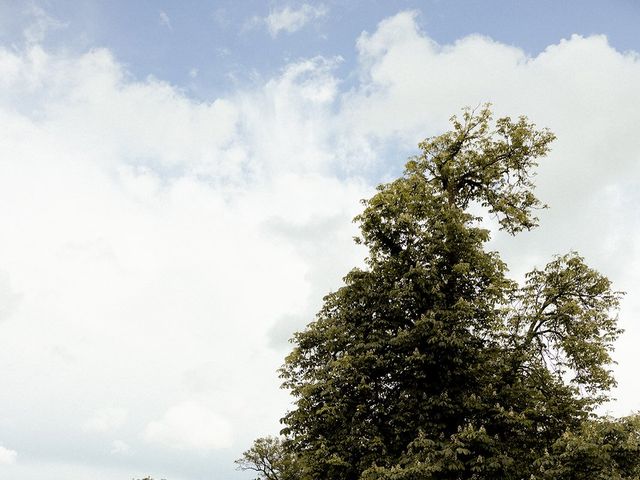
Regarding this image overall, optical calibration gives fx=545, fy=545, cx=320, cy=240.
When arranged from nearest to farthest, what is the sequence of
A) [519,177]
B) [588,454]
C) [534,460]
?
[588,454] → [534,460] → [519,177]

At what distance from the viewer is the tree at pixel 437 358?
20531 millimetres

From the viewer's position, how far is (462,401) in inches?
819

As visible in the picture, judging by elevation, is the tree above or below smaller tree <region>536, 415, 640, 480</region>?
above

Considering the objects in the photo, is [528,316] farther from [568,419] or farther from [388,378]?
[388,378]

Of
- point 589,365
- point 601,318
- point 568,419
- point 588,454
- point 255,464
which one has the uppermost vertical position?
point 255,464

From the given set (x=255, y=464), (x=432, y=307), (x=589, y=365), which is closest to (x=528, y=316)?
(x=589, y=365)

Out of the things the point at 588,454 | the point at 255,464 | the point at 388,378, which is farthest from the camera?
the point at 255,464

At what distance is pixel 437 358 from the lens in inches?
856

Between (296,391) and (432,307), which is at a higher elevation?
(432,307)

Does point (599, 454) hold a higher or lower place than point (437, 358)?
lower

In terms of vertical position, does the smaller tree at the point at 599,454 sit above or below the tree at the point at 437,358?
below

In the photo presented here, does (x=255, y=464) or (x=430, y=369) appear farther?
(x=255, y=464)

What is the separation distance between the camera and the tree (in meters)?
20.5

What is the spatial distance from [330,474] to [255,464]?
47.4 meters
